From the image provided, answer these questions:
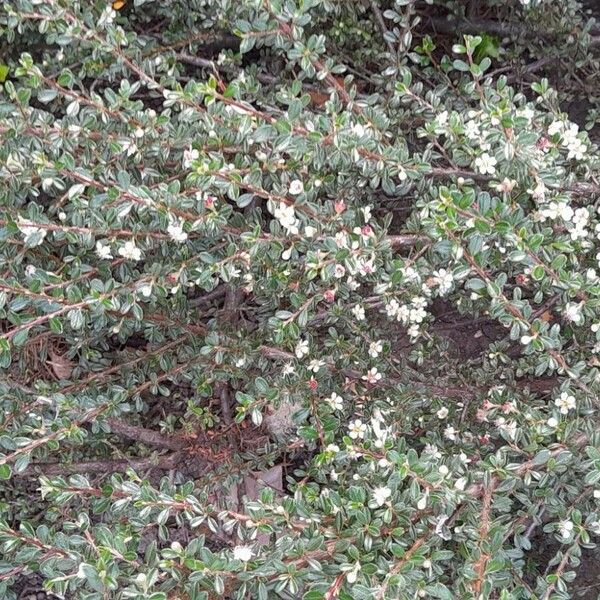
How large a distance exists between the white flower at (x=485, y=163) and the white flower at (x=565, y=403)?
0.70 meters

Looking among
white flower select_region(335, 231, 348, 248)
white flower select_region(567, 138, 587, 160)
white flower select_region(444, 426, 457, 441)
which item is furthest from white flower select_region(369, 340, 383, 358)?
white flower select_region(567, 138, 587, 160)


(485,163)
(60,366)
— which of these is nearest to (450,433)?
(485,163)

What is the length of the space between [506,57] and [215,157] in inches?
66.7

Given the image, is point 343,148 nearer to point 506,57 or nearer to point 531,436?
point 531,436

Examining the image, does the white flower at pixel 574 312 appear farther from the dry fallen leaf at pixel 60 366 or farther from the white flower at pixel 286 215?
the dry fallen leaf at pixel 60 366

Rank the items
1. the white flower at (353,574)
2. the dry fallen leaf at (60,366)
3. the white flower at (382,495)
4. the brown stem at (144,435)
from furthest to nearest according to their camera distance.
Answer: the dry fallen leaf at (60,366) < the brown stem at (144,435) < the white flower at (382,495) < the white flower at (353,574)

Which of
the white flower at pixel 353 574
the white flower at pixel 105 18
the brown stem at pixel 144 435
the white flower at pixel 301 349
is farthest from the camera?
the brown stem at pixel 144 435

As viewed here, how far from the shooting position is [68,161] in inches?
77.7

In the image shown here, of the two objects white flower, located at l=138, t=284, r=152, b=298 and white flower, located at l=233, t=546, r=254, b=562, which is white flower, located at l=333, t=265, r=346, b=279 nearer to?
white flower, located at l=138, t=284, r=152, b=298

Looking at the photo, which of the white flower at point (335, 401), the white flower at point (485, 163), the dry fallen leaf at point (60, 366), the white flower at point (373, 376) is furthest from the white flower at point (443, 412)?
the dry fallen leaf at point (60, 366)

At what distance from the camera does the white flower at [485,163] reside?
6.46 ft

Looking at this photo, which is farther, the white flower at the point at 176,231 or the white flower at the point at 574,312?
the white flower at the point at 574,312

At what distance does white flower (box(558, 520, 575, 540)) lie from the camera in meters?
1.90

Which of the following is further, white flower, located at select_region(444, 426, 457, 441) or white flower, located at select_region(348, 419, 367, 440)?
white flower, located at select_region(444, 426, 457, 441)
